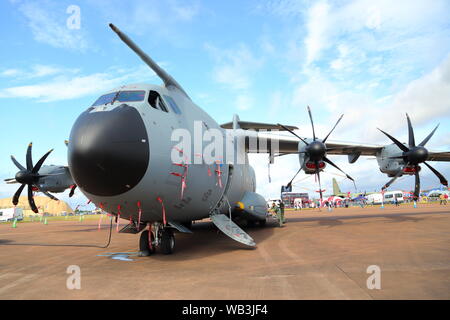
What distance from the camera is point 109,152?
5602 mm

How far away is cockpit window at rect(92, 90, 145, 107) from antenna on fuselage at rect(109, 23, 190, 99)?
4.35ft

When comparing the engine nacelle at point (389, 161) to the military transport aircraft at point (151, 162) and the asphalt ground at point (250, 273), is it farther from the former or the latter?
the military transport aircraft at point (151, 162)

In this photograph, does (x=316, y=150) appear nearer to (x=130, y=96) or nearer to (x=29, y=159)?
(x=130, y=96)

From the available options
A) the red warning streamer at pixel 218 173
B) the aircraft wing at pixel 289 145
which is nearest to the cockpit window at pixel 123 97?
the red warning streamer at pixel 218 173

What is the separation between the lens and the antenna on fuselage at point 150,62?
23.4 feet

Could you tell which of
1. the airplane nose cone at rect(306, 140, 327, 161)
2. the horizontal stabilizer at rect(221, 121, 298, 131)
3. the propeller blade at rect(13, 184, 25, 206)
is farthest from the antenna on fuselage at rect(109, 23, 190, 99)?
the propeller blade at rect(13, 184, 25, 206)

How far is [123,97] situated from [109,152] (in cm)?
182

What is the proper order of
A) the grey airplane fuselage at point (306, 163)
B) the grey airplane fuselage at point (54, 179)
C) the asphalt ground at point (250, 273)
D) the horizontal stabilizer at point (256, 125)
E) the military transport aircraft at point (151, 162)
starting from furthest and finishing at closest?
the horizontal stabilizer at point (256, 125)
the grey airplane fuselage at point (54, 179)
the grey airplane fuselage at point (306, 163)
the military transport aircraft at point (151, 162)
the asphalt ground at point (250, 273)

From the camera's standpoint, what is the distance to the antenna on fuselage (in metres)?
7.15

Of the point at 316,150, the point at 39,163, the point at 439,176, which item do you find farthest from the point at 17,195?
the point at 439,176

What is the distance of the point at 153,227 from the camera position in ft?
26.4

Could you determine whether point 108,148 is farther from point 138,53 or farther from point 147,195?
point 138,53

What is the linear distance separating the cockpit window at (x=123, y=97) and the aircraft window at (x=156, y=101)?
19cm
